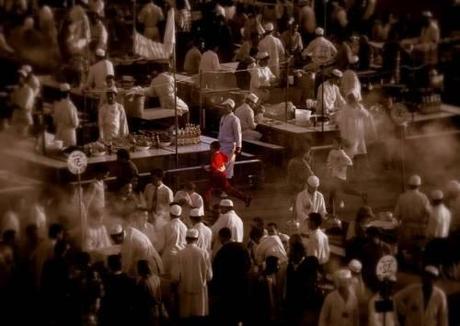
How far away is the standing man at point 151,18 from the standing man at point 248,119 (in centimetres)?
249

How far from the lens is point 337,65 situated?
60.6 feet

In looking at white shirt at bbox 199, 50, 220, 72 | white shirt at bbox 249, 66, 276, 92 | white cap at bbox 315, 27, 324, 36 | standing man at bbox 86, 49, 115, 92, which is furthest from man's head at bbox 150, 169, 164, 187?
white cap at bbox 315, 27, 324, 36

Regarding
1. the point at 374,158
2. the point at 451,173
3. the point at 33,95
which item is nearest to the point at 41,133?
the point at 33,95

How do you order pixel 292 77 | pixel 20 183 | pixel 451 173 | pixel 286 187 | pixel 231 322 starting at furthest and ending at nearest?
1. pixel 292 77
2. pixel 451 173
3. pixel 286 187
4. pixel 20 183
5. pixel 231 322

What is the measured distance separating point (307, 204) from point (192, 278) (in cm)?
207

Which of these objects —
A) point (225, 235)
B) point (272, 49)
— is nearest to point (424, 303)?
point (225, 235)

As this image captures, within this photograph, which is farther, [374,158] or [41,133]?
[374,158]

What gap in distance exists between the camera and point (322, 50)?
1873 centimetres

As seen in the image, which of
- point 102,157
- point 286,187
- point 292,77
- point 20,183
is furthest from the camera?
point 292,77

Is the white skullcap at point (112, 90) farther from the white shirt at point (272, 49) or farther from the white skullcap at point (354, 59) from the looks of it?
the white skullcap at point (354, 59)

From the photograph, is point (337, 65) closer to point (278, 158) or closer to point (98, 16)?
point (278, 158)

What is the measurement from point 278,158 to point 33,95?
358cm

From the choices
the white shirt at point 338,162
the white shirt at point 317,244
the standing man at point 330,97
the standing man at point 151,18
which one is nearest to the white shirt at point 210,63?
the standing man at point 151,18

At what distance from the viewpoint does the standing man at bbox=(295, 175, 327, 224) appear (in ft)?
43.4
